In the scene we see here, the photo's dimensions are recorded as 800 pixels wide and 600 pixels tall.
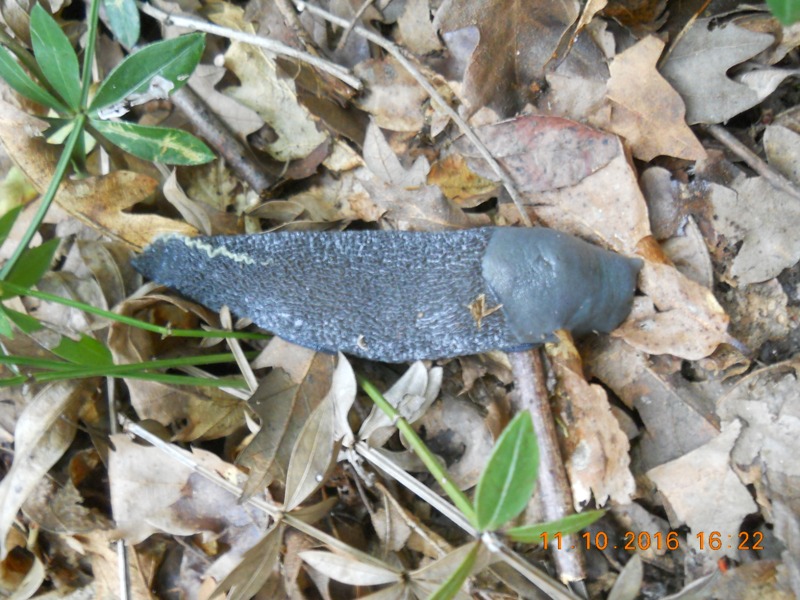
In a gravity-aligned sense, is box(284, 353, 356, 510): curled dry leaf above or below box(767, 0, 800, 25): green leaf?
below

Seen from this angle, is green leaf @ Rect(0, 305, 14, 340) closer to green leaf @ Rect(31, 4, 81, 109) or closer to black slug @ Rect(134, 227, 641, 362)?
black slug @ Rect(134, 227, 641, 362)

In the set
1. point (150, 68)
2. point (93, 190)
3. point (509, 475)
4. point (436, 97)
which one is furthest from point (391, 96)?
point (509, 475)

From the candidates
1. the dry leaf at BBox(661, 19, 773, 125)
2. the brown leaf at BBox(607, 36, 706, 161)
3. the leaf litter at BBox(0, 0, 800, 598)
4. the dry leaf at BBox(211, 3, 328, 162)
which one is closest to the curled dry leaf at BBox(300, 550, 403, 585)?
the leaf litter at BBox(0, 0, 800, 598)

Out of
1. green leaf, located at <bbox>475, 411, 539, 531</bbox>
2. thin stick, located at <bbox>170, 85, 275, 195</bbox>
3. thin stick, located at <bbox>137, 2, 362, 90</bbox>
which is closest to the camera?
green leaf, located at <bbox>475, 411, 539, 531</bbox>

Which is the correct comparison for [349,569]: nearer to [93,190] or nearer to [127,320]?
[127,320]

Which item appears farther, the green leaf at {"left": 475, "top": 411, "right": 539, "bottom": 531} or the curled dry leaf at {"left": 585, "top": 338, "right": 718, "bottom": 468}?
the curled dry leaf at {"left": 585, "top": 338, "right": 718, "bottom": 468}

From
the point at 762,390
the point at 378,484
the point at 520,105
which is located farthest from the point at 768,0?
the point at 378,484
